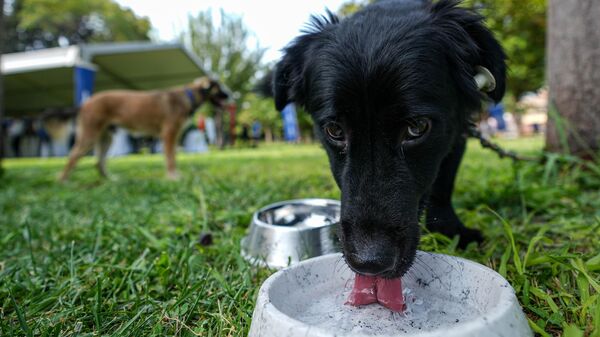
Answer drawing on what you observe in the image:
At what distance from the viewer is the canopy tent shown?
13664 mm

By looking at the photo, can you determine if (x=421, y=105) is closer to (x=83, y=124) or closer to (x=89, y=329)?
(x=89, y=329)

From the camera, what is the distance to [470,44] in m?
1.78

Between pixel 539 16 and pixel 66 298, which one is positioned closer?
pixel 66 298

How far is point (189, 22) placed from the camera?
35.6m

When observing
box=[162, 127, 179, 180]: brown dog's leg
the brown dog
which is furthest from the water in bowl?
the brown dog

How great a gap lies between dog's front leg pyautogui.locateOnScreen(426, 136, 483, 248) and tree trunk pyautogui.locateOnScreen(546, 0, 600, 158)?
1.80m

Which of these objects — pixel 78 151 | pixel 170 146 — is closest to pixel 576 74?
pixel 170 146

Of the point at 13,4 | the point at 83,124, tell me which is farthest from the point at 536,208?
the point at 13,4

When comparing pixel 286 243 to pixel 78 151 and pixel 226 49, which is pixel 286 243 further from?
pixel 226 49

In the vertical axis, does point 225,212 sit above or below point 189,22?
below

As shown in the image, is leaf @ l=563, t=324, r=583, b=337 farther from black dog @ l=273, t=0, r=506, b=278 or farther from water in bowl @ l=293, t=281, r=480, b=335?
black dog @ l=273, t=0, r=506, b=278

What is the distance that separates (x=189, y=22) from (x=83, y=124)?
31.2 metres

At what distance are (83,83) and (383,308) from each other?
448 inches

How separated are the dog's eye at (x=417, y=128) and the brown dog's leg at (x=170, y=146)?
5.69 m
